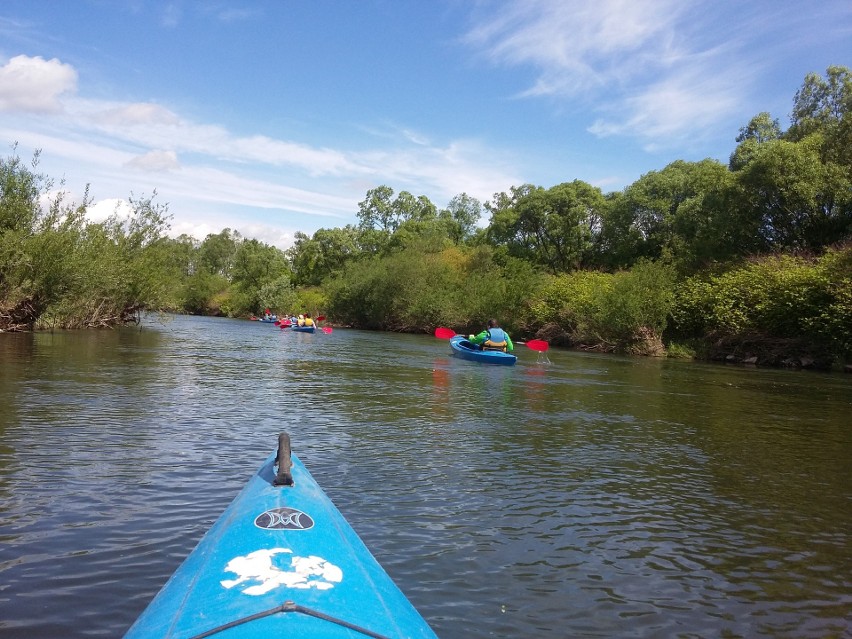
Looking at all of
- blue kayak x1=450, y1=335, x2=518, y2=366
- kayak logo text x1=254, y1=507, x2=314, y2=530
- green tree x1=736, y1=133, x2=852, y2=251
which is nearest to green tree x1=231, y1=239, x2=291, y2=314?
green tree x1=736, y1=133, x2=852, y2=251

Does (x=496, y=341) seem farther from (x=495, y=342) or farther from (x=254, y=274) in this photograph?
(x=254, y=274)

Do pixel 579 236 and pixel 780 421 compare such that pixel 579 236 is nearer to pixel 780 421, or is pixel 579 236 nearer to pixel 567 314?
pixel 567 314

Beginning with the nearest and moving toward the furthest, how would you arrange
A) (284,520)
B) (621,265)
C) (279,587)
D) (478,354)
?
1. (279,587)
2. (284,520)
3. (478,354)
4. (621,265)

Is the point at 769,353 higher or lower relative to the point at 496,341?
higher

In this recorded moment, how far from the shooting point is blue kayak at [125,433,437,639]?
275cm

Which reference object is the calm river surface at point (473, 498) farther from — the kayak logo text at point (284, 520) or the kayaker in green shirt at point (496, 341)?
the kayaker in green shirt at point (496, 341)

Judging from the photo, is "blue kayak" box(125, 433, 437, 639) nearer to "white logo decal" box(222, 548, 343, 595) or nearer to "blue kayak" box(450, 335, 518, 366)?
"white logo decal" box(222, 548, 343, 595)

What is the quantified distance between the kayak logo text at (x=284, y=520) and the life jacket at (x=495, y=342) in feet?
62.1

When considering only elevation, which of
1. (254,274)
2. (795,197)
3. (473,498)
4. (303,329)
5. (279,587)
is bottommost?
(473,498)

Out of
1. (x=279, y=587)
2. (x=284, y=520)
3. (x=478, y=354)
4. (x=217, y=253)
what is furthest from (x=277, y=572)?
(x=217, y=253)

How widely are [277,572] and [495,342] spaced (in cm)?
1969

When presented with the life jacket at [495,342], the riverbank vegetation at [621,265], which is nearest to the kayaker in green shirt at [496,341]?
the life jacket at [495,342]

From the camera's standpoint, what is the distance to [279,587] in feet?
9.86

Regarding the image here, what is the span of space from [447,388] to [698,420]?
575cm
